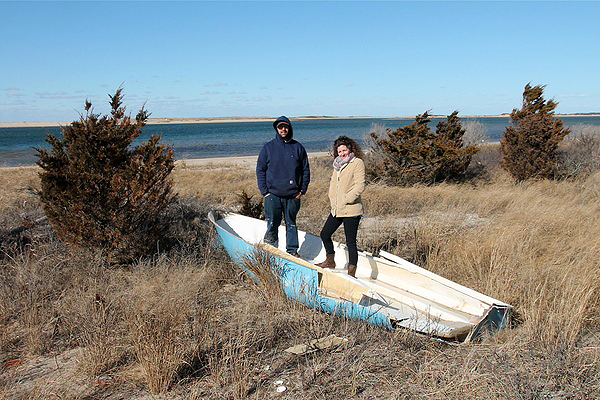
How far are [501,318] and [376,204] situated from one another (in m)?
6.13

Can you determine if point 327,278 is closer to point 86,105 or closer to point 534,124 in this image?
point 86,105

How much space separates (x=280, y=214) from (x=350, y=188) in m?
1.23

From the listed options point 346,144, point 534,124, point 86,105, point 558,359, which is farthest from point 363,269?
point 534,124

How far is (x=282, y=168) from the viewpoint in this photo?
5867 millimetres

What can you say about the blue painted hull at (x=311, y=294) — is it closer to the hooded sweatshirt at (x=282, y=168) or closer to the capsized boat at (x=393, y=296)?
the capsized boat at (x=393, y=296)

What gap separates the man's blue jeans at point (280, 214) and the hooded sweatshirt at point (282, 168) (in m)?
0.09

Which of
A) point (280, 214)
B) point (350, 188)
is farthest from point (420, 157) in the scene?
point (350, 188)

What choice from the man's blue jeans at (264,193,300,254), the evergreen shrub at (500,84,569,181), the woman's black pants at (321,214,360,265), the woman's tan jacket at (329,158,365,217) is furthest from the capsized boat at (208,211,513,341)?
the evergreen shrub at (500,84,569,181)

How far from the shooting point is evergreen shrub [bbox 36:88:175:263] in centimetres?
546

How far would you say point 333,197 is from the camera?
5430mm

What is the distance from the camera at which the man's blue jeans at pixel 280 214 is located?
5.95 m

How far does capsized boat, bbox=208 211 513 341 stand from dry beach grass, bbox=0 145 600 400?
0.13m

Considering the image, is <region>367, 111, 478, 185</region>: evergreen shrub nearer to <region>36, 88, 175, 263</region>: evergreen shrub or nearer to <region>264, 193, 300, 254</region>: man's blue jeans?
<region>264, 193, 300, 254</region>: man's blue jeans

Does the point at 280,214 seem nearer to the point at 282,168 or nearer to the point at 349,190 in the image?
the point at 282,168
